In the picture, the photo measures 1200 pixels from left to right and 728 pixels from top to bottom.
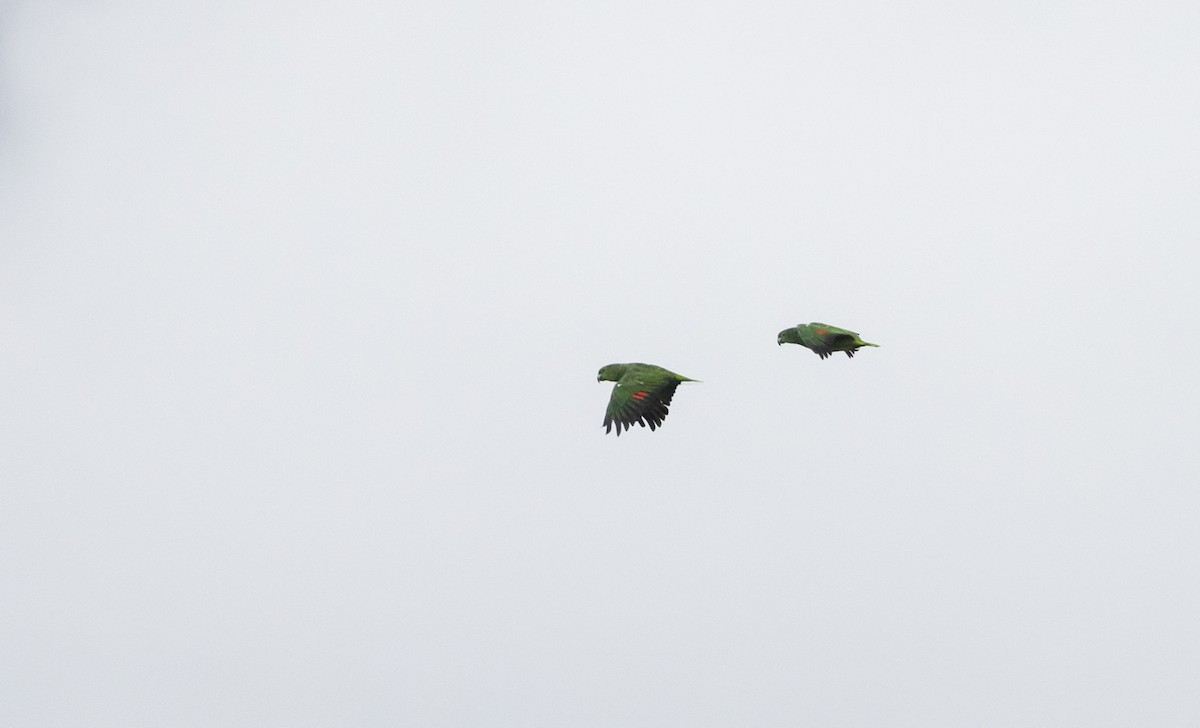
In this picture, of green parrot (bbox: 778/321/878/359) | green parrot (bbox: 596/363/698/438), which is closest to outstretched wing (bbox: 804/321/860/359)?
green parrot (bbox: 778/321/878/359)

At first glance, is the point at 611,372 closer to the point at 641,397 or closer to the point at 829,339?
the point at 641,397

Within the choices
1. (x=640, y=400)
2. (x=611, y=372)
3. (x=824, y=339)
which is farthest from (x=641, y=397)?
(x=824, y=339)

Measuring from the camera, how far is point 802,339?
5309 centimetres

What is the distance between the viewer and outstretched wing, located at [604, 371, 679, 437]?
4722 cm

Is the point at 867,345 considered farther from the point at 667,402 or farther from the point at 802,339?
the point at 667,402

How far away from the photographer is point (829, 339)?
51.4m

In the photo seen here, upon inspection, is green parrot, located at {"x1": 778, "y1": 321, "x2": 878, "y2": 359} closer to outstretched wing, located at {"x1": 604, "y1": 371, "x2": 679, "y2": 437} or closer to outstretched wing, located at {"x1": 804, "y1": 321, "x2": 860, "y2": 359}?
outstretched wing, located at {"x1": 804, "y1": 321, "x2": 860, "y2": 359}

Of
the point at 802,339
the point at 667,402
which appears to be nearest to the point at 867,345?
the point at 802,339

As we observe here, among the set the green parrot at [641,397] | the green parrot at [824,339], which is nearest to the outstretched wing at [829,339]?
the green parrot at [824,339]

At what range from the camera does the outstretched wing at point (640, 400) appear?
47.2m

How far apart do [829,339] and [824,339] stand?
0.30 m

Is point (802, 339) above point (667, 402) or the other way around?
above

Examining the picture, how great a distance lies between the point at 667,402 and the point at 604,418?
2.93 meters

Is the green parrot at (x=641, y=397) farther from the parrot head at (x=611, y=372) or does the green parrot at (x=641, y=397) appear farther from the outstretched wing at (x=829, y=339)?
the outstretched wing at (x=829, y=339)
